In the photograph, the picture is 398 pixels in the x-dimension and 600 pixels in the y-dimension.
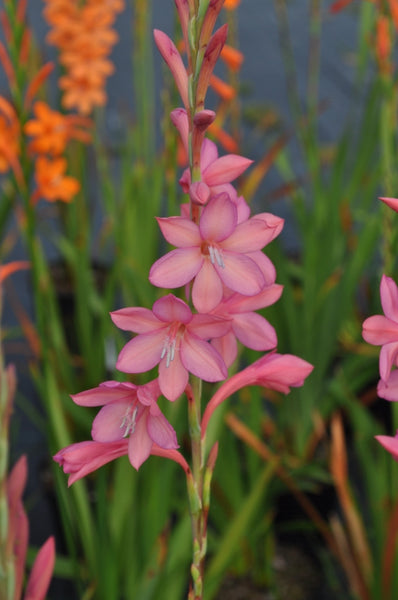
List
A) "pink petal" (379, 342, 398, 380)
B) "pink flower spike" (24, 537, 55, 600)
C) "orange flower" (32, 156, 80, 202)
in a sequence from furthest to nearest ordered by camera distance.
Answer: "orange flower" (32, 156, 80, 202), "pink flower spike" (24, 537, 55, 600), "pink petal" (379, 342, 398, 380)

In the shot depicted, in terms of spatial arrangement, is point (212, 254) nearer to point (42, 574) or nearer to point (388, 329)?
point (388, 329)

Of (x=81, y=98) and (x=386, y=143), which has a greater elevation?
(x=81, y=98)

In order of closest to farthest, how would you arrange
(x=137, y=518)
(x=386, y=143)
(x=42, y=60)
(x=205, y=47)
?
(x=205, y=47) < (x=386, y=143) < (x=137, y=518) < (x=42, y=60)

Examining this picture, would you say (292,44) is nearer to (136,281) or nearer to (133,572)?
(136,281)

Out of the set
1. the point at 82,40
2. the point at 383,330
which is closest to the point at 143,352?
the point at 383,330

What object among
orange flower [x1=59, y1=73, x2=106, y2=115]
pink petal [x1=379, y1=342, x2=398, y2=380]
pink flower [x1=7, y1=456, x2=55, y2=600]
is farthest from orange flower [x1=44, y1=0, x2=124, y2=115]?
pink petal [x1=379, y1=342, x2=398, y2=380]

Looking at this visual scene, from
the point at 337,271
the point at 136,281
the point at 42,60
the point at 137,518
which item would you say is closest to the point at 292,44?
the point at 42,60

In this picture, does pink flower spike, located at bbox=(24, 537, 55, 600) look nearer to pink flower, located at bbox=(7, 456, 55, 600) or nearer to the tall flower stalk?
pink flower, located at bbox=(7, 456, 55, 600)

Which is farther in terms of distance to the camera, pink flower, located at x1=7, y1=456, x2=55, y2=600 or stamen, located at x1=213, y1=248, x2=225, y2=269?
pink flower, located at x1=7, y1=456, x2=55, y2=600
